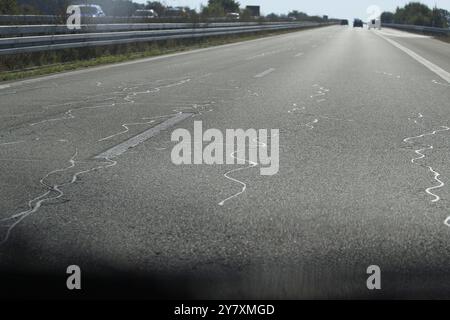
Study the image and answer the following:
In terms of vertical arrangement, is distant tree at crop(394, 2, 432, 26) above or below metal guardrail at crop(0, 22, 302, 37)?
above

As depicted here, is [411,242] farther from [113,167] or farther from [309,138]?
[309,138]

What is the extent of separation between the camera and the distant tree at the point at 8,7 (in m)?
23.1

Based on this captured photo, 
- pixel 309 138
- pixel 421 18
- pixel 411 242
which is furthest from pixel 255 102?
pixel 421 18

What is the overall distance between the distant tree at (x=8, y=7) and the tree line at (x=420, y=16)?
5031cm

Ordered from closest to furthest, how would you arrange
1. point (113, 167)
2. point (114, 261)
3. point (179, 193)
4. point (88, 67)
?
point (114, 261) < point (179, 193) < point (113, 167) < point (88, 67)

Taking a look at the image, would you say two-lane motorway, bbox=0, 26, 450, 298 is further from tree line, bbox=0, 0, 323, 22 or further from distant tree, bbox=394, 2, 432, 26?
distant tree, bbox=394, 2, 432, 26

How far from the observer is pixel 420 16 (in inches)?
4124

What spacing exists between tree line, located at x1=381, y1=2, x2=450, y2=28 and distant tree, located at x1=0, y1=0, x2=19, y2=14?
1981 inches

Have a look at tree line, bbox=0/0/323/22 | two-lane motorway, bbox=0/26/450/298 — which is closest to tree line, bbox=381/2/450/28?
tree line, bbox=0/0/323/22

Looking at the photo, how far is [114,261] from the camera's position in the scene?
3.50 metres

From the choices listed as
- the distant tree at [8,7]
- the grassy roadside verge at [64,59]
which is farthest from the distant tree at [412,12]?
the distant tree at [8,7]

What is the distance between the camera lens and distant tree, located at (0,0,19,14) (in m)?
23.1

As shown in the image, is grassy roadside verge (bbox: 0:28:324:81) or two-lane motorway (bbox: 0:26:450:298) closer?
two-lane motorway (bbox: 0:26:450:298)
